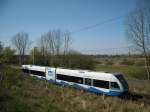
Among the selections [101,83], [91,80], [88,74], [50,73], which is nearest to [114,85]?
[101,83]

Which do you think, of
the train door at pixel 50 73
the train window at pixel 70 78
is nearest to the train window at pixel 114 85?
the train window at pixel 70 78

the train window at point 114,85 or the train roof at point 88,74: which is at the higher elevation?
the train roof at point 88,74

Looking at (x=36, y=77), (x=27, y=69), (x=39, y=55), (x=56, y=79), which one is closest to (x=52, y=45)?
(x=39, y=55)

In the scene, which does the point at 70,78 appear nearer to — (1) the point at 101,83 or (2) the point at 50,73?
(2) the point at 50,73

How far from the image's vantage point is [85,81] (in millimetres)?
21594

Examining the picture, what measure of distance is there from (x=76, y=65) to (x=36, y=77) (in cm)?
1521

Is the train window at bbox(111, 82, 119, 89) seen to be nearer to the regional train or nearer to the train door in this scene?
the regional train

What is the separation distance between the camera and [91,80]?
20797 mm

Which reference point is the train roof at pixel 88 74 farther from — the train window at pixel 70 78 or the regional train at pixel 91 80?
the train window at pixel 70 78

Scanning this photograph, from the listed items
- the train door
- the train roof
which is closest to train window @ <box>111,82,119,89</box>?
the train roof

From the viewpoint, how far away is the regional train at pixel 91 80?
18.6 meters

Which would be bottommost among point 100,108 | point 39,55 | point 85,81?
point 100,108

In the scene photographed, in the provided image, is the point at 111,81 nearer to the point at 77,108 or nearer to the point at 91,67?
the point at 77,108

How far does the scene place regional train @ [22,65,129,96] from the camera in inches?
732
